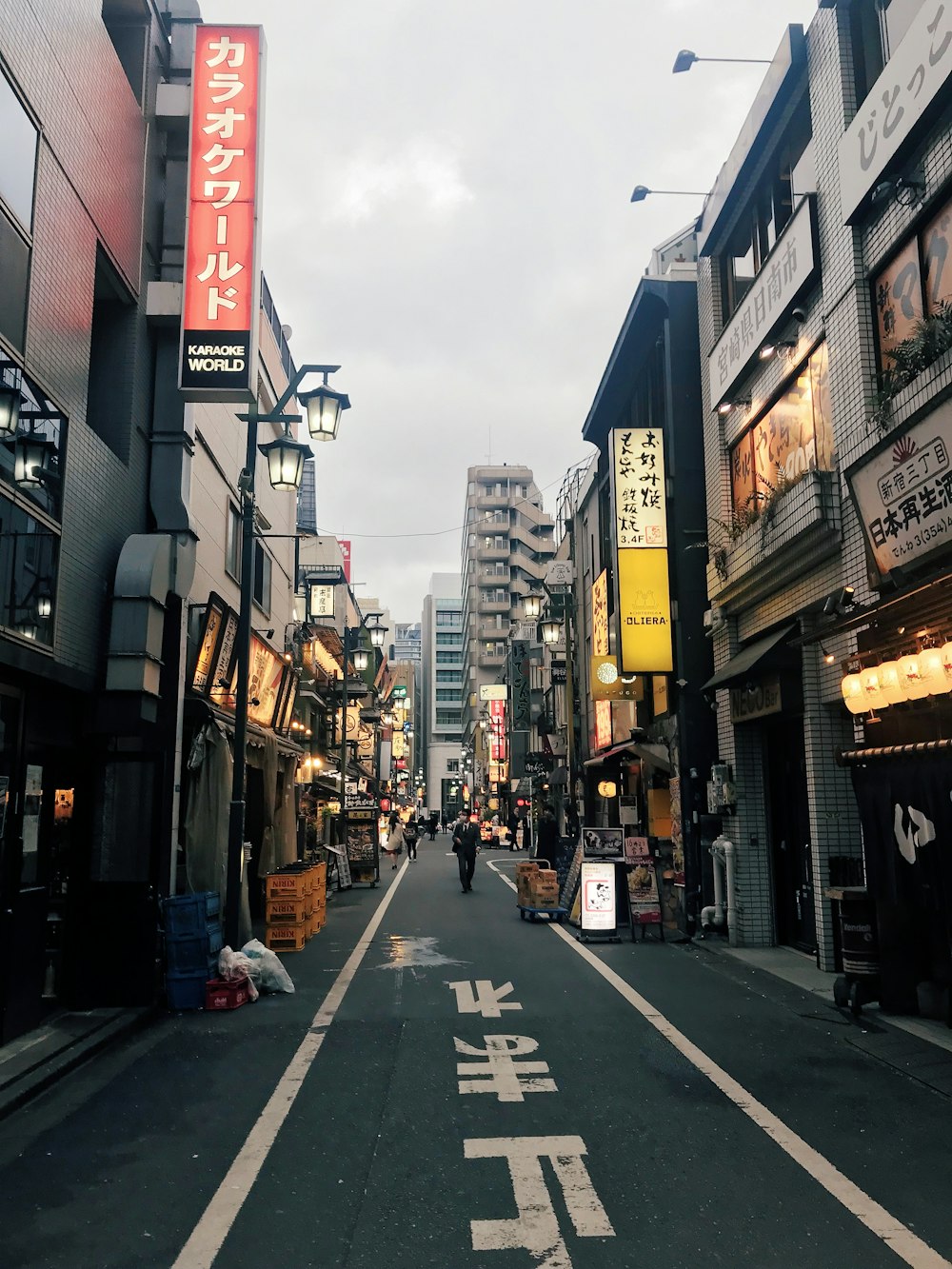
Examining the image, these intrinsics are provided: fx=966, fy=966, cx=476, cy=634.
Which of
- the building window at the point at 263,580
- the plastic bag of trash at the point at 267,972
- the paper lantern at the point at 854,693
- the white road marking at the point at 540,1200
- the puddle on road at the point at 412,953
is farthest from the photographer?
the building window at the point at 263,580

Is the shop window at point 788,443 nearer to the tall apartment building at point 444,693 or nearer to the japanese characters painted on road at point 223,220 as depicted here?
the japanese characters painted on road at point 223,220

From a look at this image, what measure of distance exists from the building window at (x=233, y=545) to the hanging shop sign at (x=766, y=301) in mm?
10565

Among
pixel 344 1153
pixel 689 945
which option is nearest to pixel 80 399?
pixel 344 1153

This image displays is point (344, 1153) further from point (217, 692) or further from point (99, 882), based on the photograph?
point (217, 692)

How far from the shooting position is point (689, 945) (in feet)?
53.3

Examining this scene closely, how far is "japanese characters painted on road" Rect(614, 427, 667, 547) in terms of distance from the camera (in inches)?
777

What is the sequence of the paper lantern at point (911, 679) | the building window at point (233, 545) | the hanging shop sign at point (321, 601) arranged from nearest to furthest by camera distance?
the paper lantern at point (911, 679) < the building window at point (233, 545) < the hanging shop sign at point (321, 601)

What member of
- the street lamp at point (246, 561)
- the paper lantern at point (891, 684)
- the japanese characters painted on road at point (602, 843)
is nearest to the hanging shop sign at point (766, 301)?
the paper lantern at point (891, 684)

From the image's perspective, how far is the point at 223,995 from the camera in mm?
11453

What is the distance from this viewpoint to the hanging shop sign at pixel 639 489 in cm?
1973

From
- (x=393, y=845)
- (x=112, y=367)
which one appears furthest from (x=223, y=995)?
(x=393, y=845)

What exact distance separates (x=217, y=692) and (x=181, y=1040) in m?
7.43

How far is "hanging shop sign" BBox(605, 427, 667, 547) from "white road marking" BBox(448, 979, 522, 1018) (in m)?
10.0

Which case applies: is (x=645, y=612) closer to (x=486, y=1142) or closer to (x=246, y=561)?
(x=246, y=561)
